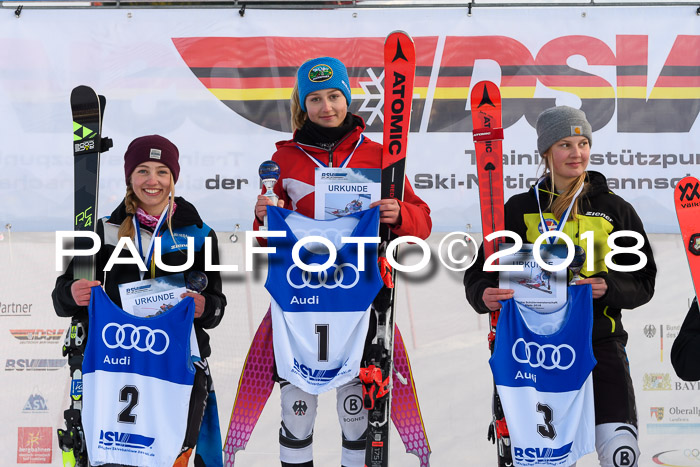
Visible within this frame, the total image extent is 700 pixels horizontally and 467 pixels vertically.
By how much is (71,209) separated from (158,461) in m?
1.87

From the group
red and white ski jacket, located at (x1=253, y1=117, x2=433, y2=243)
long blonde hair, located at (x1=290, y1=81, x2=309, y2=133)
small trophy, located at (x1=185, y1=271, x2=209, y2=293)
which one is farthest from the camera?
long blonde hair, located at (x1=290, y1=81, x2=309, y2=133)

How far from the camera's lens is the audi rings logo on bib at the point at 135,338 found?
305 centimetres

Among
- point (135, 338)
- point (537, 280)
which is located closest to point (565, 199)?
point (537, 280)

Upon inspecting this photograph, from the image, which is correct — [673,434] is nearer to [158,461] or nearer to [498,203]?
[498,203]

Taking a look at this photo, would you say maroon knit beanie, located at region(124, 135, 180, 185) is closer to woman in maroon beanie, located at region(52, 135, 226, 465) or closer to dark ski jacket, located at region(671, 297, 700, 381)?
woman in maroon beanie, located at region(52, 135, 226, 465)

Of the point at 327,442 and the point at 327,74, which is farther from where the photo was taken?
the point at 327,442

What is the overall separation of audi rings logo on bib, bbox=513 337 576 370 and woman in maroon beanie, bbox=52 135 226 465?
1.21 meters

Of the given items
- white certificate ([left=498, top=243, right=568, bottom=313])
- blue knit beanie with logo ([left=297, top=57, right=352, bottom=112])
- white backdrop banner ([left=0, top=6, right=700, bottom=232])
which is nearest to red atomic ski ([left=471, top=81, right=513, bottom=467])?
white certificate ([left=498, top=243, right=568, bottom=313])

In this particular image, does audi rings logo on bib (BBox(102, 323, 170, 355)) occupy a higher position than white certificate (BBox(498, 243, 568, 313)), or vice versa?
white certificate (BBox(498, 243, 568, 313))

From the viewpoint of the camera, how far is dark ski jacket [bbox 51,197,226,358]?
3.16 m

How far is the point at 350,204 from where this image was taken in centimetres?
321

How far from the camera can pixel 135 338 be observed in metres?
3.06

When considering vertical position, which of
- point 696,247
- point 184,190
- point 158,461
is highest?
point 184,190

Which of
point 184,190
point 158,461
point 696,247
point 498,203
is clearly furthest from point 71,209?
point 696,247
